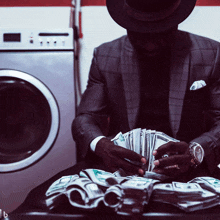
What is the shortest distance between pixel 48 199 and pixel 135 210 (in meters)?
0.21

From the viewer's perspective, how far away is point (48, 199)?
1.99ft

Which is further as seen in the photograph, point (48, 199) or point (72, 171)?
point (72, 171)

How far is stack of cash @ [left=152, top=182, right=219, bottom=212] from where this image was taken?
1.88 feet

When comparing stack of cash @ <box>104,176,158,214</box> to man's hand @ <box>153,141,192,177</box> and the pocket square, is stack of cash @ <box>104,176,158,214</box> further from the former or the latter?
the pocket square

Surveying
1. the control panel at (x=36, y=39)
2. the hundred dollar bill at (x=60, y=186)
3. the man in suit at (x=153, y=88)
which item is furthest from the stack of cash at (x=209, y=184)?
the control panel at (x=36, y=39)

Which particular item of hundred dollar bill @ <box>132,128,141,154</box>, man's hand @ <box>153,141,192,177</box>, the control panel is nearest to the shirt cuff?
hundred dollar bill @ <box>132,128,141,154</box>

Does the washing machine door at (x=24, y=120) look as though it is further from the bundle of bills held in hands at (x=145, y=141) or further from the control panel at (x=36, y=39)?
the bundle of bills held in hands at (x=145, y=141)

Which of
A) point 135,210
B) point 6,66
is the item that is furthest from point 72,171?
point 6,66

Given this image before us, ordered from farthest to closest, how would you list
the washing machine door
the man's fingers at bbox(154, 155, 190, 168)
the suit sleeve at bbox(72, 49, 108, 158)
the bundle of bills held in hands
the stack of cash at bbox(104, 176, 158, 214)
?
the washing machine door < the suit sleeve at bbox(72, 49, 108, 158) < the bundle of bills held in hands < the man's fingers at bbox(154, 155, 190, 168) < the stack of cash at bbox(104, 176, 158, 214)

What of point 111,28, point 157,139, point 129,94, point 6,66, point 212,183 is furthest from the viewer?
point 111,28

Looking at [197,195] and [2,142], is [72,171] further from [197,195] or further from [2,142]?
[2,142]

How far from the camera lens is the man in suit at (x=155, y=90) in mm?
872

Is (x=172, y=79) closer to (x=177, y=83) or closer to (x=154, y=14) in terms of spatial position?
(x=177, y=83)

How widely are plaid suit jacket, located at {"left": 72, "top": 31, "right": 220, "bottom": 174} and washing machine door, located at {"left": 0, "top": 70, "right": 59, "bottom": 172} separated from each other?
0.92ft
